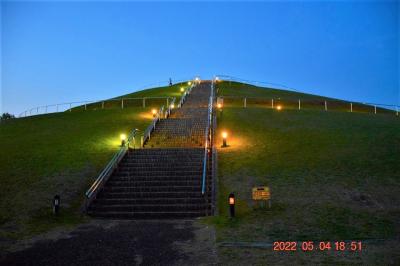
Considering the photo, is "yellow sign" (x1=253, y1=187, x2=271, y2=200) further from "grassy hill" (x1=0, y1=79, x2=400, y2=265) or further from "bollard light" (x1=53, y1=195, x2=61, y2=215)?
"bollard light" (x1=53, y1=195, x2=61, y2=215)

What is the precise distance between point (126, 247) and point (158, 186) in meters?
6.12

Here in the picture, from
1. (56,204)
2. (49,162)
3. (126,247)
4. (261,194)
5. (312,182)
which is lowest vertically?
(126,247)

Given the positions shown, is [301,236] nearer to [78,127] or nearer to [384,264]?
[384,264]

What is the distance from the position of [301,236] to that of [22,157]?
1593 centimetres

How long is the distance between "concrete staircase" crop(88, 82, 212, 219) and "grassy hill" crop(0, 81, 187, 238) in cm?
122

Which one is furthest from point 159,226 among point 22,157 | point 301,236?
point 22,157

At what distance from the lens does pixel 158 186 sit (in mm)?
16219

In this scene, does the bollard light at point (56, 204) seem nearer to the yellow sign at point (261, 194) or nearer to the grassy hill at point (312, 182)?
the grassy hill at point (312, 182)

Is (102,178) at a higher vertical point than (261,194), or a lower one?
higher

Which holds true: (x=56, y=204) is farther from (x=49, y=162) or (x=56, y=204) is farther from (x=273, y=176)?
(x=273, y=176)

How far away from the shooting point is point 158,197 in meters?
15.5

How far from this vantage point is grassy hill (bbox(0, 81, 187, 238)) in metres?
13.5

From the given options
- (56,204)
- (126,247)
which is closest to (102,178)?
(56,204)

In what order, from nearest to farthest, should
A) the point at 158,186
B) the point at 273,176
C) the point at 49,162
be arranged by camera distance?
the point at 158,186 < the point at 273,176 < the point at 49,162
